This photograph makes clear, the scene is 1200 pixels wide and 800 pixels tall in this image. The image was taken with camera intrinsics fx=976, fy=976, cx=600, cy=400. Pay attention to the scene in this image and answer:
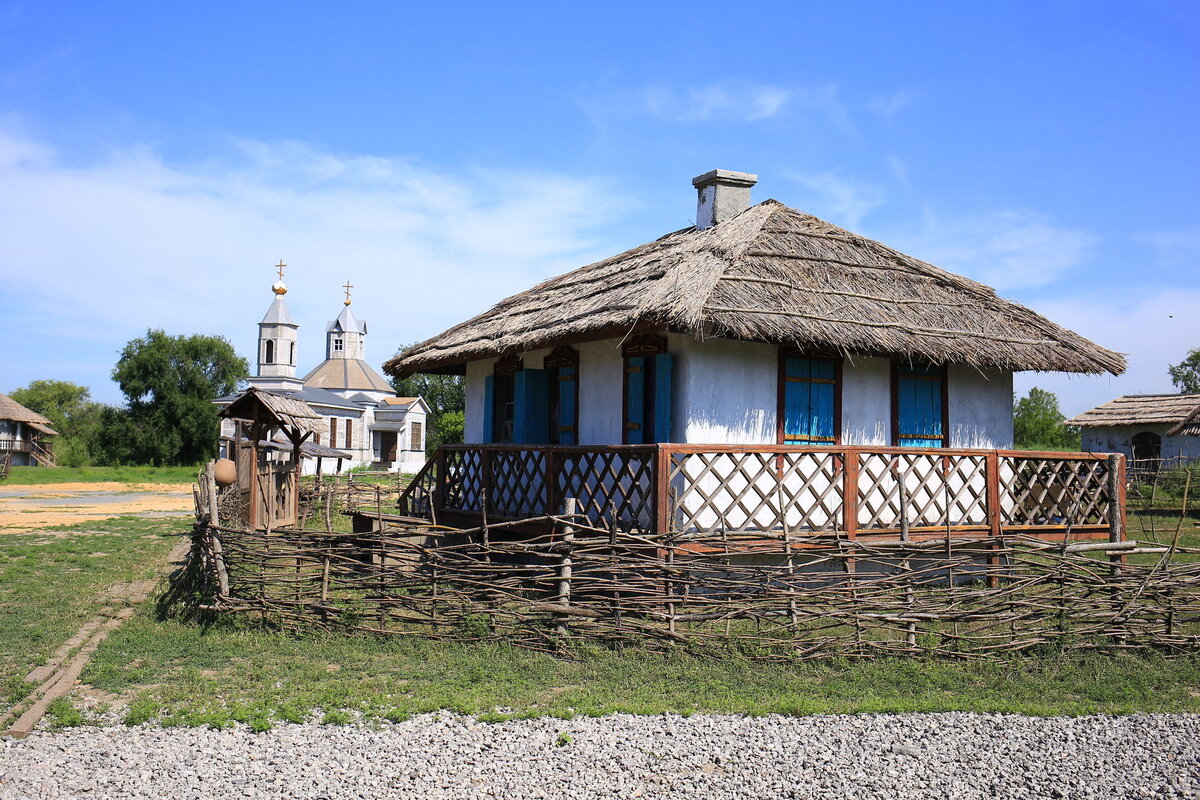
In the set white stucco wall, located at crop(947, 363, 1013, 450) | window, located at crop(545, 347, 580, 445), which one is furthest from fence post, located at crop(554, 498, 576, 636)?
white stucco wall, located at crop(947, 363, 1013, 450)

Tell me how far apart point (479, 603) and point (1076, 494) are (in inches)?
316

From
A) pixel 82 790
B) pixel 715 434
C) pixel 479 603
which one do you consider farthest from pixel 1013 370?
pixel 82 790

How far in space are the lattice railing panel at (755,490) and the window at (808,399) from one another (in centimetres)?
51

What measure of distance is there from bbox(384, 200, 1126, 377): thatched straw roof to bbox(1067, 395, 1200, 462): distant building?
22.2 m

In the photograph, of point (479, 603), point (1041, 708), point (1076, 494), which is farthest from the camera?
point (1076, 494)

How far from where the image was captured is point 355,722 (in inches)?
255

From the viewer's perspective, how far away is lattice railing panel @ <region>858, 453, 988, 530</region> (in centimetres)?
1146

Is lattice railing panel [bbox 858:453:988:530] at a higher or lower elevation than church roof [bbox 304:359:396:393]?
lower

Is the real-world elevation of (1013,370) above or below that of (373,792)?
above

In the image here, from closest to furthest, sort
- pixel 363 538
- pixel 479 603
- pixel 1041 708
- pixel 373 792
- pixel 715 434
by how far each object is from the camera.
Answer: pixel 373 792 < pixel 1041 708 < pixel 479 603 < pixel 363 538 < pixel 715 434

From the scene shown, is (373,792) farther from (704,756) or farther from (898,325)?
(898,325)

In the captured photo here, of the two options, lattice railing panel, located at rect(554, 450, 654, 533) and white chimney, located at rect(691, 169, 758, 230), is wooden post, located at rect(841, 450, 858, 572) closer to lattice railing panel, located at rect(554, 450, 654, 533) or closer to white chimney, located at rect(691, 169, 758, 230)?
lattice railing panel, located at rect(554, 450, 654, 533)

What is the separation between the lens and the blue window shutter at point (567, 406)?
13.6m

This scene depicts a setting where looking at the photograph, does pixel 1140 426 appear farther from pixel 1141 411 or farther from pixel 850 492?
pixel 850 492
